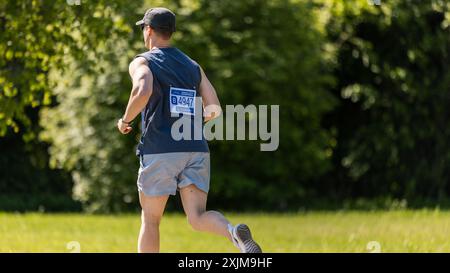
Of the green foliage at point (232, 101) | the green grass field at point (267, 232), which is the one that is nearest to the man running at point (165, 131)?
the green grass field at point (267, 232)

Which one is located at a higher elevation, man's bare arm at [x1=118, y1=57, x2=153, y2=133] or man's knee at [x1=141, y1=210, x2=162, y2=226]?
man's bare arm at [x1=118, y1=57, x2=153, y2=133]

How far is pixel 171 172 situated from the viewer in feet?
18.7

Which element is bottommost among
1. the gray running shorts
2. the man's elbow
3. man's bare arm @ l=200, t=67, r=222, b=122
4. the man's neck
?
the gray running shorts

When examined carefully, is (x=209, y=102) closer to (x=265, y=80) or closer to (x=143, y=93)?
(x=143, y=93)

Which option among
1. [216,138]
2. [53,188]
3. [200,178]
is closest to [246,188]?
[216,138]

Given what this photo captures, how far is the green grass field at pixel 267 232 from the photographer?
8.84 m

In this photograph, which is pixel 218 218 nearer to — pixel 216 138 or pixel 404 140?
pixel 216 138

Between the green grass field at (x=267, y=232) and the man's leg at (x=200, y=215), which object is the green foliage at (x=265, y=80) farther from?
the man's leg at (x=200, y=215)

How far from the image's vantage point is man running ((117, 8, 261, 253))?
5.65m

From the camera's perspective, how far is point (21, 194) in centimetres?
1608

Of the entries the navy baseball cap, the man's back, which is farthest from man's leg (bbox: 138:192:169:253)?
the navy baseball cap

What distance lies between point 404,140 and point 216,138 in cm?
318

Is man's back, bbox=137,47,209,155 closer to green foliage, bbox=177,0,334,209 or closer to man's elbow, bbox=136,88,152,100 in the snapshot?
man's elbow, bbox=136,88,152,100

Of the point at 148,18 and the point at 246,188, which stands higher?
the point at 148,18
